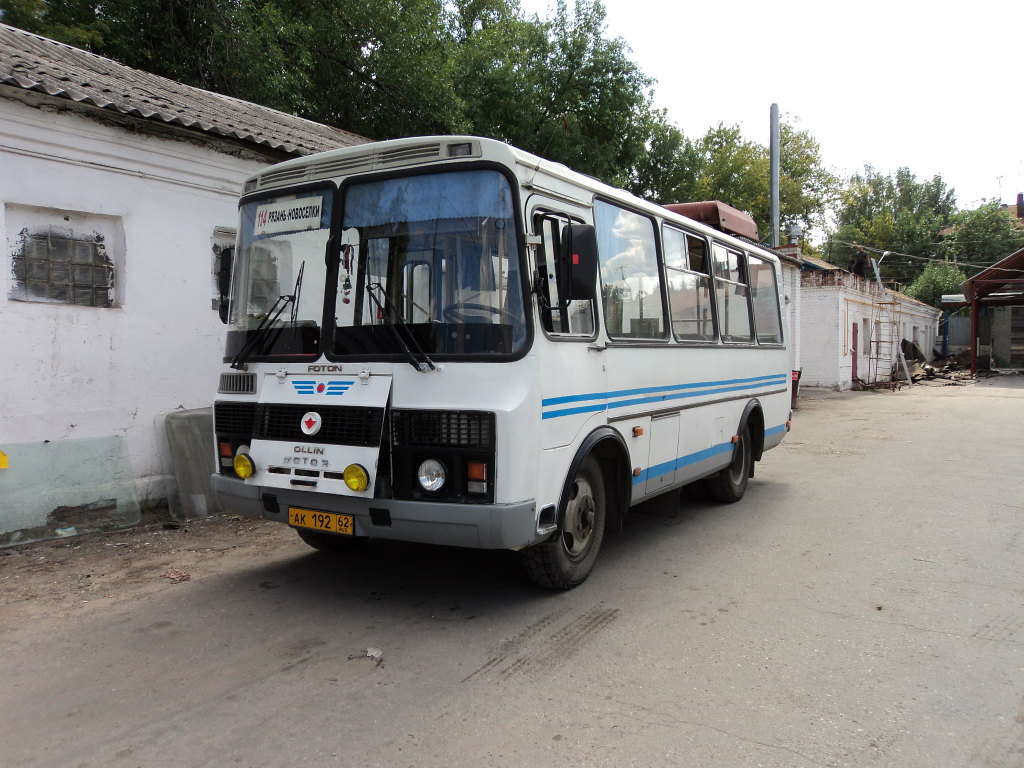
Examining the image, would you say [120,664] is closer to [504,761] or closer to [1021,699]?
[504,761]

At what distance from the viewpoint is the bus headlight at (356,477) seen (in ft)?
14.4

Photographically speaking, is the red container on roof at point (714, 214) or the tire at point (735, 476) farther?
the red container on roof at point (714, 214)

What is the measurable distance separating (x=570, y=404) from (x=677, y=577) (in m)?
1.68

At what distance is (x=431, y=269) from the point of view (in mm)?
4469

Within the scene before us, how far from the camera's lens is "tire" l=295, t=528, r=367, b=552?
5.84m

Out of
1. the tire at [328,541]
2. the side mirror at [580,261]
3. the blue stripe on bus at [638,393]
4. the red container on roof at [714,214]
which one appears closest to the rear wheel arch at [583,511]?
the blue stripe on bus at [638,393]

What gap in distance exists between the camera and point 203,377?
26.0 feet

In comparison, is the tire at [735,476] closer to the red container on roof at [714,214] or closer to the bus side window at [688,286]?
the bus side window at [688,286]

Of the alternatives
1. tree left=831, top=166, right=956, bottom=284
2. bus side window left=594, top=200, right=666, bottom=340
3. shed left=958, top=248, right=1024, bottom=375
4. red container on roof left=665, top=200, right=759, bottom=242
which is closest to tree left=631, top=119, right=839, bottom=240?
tree left=831, top=166, right=956, bottom=284

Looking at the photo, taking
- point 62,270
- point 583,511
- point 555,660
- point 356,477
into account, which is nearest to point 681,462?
point 583,511

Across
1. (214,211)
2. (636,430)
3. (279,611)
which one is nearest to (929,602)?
(636,430)

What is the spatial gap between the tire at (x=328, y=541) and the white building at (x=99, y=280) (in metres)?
2.24

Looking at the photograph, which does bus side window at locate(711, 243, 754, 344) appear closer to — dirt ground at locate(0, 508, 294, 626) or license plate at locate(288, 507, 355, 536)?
license plate at locate(288, 507, 355, 536)

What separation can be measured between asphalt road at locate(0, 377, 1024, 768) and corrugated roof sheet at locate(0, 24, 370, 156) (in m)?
4.03
